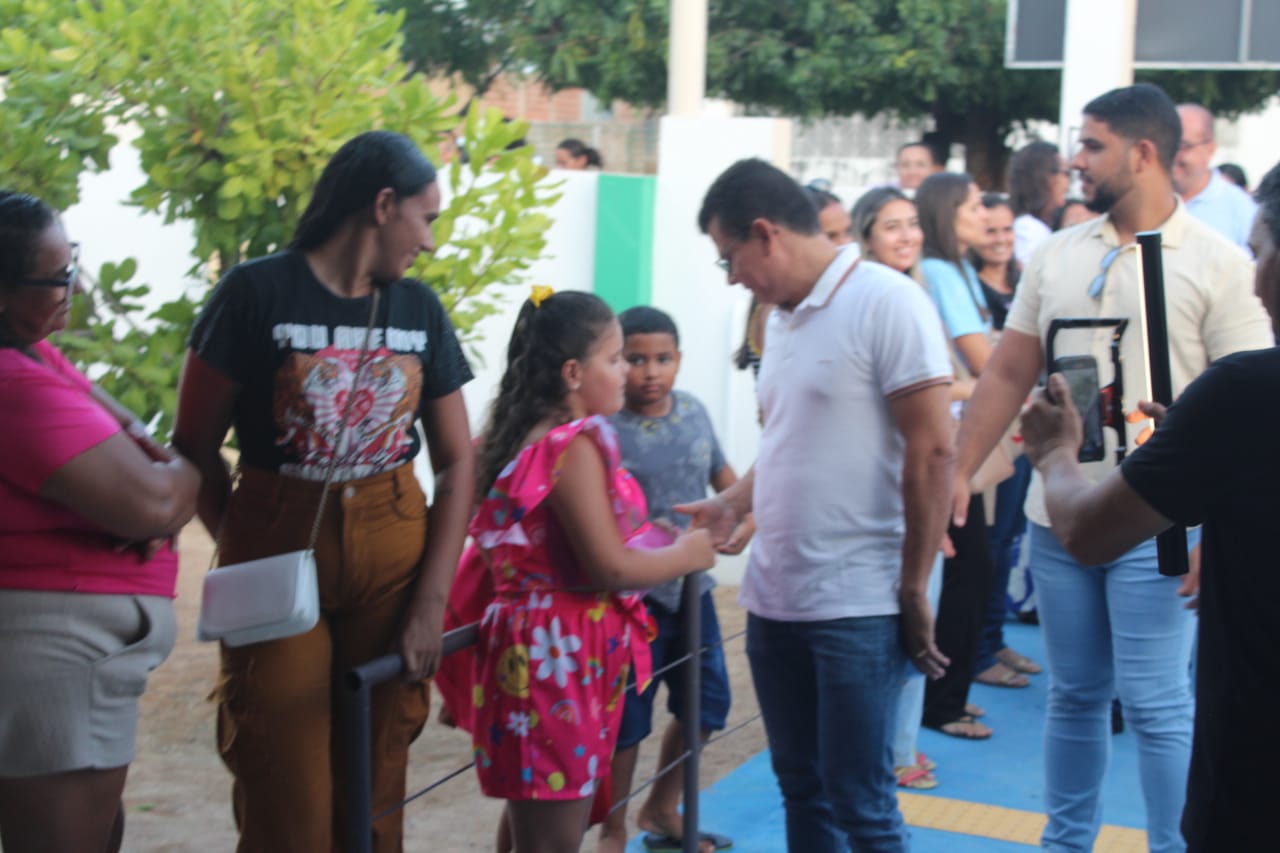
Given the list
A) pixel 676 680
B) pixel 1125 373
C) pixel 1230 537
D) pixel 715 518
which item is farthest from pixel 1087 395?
pixel 676 680

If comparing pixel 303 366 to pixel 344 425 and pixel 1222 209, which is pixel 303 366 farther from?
pixel 1222 209

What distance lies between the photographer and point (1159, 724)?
3.64 metres

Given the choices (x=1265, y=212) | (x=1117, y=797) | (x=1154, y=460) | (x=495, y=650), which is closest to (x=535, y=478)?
(x=495, y=650)

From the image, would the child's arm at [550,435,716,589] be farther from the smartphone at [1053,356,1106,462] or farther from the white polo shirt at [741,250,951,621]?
the smartphone at [1053,356,1106,462]

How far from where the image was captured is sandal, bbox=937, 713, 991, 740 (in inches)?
223

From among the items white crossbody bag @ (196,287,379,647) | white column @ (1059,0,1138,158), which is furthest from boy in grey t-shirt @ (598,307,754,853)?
white column @ (1059,0,1138,158)

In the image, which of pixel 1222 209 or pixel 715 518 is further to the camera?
pixel 1222 209

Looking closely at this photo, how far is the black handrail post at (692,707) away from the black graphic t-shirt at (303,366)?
51.8 inches

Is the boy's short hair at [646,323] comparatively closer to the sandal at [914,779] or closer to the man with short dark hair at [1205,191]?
the sandal at [914,779]

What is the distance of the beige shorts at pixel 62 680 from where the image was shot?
8.28 ft

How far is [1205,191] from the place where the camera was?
6711mm

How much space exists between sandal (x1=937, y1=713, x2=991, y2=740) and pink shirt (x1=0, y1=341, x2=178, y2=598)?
3870 mm

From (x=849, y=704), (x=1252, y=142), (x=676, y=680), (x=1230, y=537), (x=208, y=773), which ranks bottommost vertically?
(x=208, y=773)

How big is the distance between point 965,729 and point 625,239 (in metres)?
3.81
